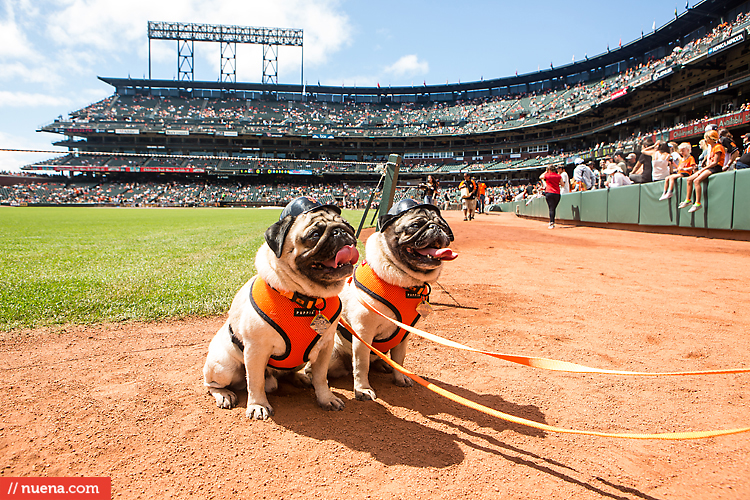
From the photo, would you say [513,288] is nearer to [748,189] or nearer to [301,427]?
[301,427]

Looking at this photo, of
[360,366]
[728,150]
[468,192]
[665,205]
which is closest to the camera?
[360,366]

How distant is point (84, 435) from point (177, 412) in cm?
46

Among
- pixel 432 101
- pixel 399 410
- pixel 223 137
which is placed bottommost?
pixel 399 410

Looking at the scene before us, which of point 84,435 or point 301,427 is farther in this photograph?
point 301,427

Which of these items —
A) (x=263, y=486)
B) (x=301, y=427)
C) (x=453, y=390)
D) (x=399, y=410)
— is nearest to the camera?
(x=263, y=486)

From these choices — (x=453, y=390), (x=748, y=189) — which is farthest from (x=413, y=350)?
(x=748, y=189)

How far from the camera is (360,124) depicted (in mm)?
69125

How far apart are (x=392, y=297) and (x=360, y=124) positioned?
7003 cm

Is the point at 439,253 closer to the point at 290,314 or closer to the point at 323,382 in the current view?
the point at 290,314

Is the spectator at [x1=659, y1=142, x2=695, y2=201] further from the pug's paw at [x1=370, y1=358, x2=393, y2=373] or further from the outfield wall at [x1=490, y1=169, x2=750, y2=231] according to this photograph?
the pug's paw at [x1=370, y1=358, x2=393, y2=373]

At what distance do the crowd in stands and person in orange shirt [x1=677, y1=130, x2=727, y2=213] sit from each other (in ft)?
165

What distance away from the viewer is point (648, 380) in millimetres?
3111

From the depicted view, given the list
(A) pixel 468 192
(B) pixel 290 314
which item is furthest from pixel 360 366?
(A) pixel 468 192

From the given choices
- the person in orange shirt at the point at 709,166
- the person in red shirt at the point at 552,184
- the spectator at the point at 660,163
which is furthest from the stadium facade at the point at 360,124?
the person in orange shirt at the point at 709,166
